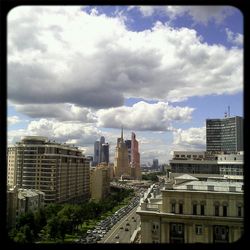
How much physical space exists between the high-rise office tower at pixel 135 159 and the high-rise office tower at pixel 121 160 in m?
1.36

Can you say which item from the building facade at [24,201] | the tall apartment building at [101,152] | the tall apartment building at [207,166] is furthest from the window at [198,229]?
the tall apartment building at [101,152]

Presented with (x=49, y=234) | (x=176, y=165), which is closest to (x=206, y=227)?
(x=49, y=234)

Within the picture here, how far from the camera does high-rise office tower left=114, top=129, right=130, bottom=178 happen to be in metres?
53.8

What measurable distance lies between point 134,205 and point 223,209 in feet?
81.7

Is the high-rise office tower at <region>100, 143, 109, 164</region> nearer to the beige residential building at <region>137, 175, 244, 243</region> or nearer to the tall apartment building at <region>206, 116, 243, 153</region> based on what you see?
the tall apartment building at <region>206, 116, 243, 153</region>

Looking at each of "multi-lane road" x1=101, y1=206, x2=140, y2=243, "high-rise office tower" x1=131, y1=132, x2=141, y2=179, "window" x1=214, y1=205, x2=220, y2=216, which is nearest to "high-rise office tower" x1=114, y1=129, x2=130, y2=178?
"high-rise office tower" x1=131, y1=132, x2=141, y2=179

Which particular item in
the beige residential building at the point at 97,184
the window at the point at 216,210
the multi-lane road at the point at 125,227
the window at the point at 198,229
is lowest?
the multi-lane road at the point at 125,227

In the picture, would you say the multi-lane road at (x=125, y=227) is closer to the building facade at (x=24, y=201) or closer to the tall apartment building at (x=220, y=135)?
the building facade at (x=24, y=201)

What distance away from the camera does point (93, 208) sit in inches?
867

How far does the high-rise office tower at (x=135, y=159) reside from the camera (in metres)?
56.3

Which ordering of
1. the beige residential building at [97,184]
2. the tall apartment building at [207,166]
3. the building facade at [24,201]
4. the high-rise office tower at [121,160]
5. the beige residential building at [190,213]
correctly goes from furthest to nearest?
the high-rise office tower at [121,160] → the beige residential building at [97,184] → the tall apartment building at [207,166] → the building facade at [24,201] → the beige residential building at [190,213]

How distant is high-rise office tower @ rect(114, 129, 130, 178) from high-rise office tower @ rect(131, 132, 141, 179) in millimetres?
1361
